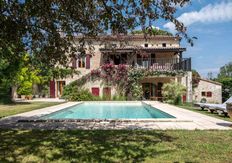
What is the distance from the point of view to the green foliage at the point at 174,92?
2803 centimetres

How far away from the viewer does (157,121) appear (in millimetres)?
12812

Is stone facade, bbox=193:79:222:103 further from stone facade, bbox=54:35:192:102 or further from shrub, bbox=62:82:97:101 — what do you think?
shrub, bbox=62:82:97:101

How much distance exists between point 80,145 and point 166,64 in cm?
2666

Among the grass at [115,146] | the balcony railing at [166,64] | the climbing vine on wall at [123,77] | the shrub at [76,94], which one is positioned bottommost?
the grass at [115,146]

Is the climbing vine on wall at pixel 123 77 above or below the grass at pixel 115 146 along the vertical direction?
above

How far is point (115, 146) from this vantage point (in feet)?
25.0

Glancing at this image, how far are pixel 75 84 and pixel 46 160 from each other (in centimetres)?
2815

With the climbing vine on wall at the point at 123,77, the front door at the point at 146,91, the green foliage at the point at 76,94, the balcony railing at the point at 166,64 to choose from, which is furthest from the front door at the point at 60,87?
the front door at the point at 146,91

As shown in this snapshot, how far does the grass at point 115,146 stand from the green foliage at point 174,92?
59.7ft

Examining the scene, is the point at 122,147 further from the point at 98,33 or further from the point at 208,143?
the point at 98,33

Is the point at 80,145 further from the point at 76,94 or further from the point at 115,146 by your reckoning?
the point at 76,94

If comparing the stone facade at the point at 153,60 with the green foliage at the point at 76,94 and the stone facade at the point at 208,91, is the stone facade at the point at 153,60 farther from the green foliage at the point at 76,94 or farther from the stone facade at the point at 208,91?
the stone facade at the point at 208,91

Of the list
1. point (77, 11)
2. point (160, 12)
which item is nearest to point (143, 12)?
point (160, 12)

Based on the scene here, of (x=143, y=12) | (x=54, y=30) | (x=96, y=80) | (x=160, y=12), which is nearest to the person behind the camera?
(x=160, y=12)
